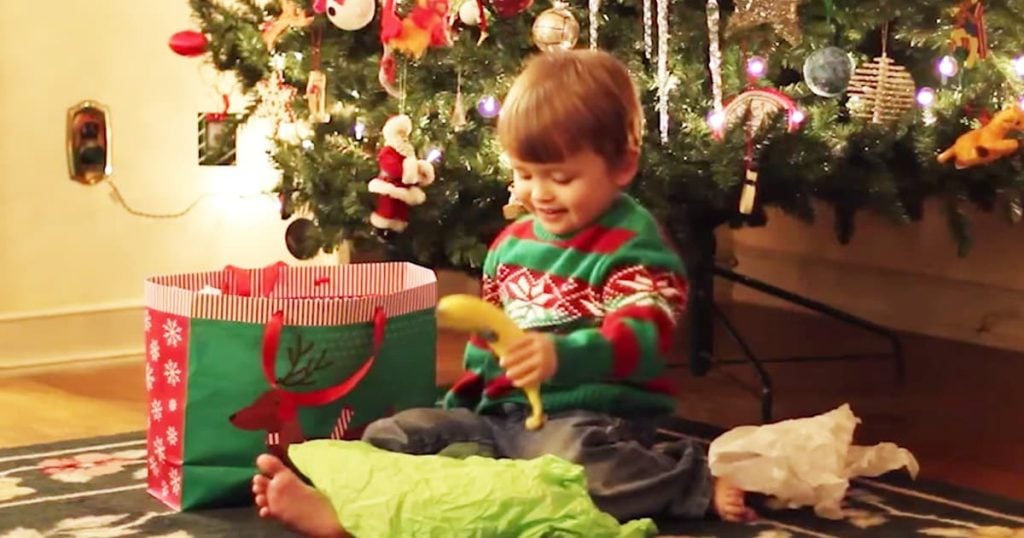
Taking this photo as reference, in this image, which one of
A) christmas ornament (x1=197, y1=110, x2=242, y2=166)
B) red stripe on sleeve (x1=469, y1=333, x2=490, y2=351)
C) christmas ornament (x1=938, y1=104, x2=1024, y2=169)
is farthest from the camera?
christmas ornament (x1=197, y1=110, x2=242, y2=166)

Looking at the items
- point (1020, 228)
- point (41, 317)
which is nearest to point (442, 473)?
point (41, 317)

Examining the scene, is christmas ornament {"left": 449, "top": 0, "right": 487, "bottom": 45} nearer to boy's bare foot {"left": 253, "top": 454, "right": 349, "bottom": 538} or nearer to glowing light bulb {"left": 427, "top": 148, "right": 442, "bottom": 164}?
glowing light bulb {"left": 427, "top": 148, "right": 442, "bottom": 164}

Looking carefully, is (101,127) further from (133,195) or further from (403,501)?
(403,501)

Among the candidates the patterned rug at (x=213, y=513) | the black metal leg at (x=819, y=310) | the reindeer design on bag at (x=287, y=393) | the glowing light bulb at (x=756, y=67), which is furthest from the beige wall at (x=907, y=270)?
the reindeer design on bag at (x=287, y=393)

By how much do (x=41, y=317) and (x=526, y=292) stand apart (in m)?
1.17

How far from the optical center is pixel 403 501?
1.38 meters

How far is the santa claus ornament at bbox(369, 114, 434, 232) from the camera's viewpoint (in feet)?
6.52

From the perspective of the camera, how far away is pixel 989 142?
1.91 metres

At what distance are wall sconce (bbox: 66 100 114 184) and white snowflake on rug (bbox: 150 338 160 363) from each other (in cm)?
101

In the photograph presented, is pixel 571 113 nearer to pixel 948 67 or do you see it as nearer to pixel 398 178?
pixel 398 178

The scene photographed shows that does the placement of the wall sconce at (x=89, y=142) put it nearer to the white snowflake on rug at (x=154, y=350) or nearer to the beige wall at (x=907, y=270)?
the white snowflake on rug at (x=154, y=350)

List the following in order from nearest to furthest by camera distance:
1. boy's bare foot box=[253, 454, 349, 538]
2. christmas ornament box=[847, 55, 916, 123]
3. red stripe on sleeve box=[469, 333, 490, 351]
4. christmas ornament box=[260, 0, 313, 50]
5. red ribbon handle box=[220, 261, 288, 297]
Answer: boy's bare foot box=[253, 454, 349, 538] < red stripe on sleeve box=[469, 333, 490, 351] < red ribbon handle box=[220, 261, 288, 297] < christmas ornament box=[847, 55, 916, 123] < christmas ornament box=[260, 0, 313, 50]

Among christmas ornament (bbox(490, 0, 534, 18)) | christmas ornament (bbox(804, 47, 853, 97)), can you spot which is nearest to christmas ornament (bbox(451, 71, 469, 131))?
christmas ornament (bbox(490, 0, 534, 18))

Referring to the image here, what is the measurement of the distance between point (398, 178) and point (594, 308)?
19.7 inches
